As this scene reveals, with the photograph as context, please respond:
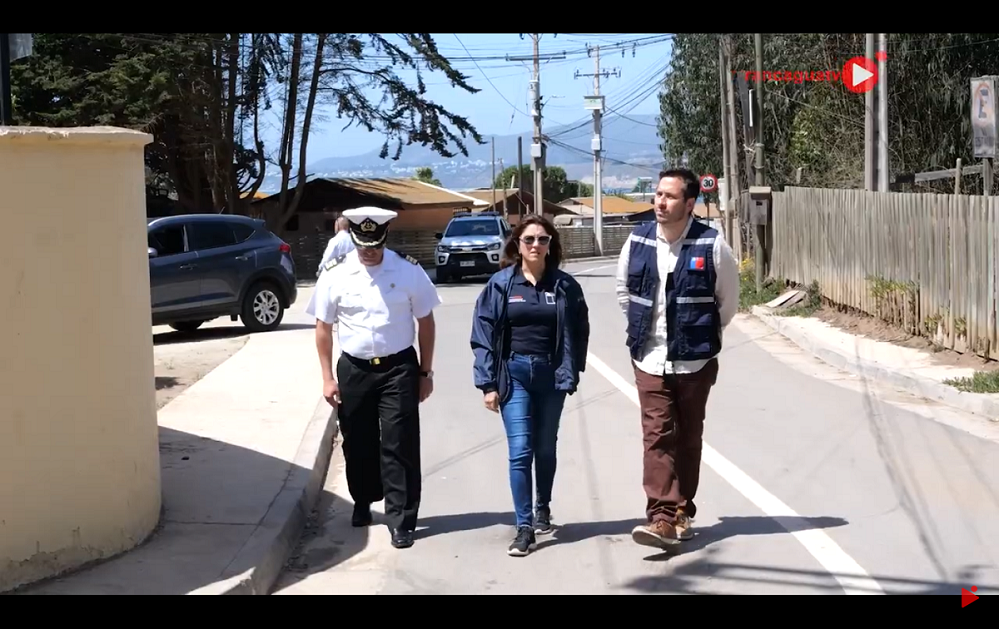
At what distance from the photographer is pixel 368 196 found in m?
44.0

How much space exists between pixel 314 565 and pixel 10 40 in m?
4.85

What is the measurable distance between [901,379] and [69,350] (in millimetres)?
8938

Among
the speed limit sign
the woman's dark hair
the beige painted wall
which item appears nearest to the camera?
the beige painted wall

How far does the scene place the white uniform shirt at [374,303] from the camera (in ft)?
22.0

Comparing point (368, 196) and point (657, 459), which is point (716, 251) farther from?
point (368, 196)

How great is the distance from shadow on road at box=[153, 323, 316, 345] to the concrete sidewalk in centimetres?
391

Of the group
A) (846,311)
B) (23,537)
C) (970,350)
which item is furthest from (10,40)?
(846,311)

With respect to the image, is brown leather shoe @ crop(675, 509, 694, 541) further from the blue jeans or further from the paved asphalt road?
the blue jeans

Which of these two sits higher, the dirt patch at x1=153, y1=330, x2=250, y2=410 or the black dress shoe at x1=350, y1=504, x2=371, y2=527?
the dirt patch at x1=153, y1=330, x2=250, y2=410

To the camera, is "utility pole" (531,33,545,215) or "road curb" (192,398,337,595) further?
"utility pole" (531,33,545,215)

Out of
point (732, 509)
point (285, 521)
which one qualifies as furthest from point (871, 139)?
point (285, 521)

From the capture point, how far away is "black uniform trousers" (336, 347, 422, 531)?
6.73 metres

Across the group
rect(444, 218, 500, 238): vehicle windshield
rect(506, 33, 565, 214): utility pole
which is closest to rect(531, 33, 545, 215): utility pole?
rect(506, 33, 565, 214): utility pole

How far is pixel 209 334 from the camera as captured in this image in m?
17.7
